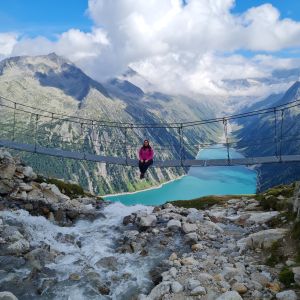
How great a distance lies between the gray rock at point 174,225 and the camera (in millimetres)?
18544

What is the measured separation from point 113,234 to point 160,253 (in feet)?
12.0

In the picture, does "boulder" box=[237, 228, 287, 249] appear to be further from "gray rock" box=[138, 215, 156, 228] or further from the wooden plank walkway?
the wooden plank walkway

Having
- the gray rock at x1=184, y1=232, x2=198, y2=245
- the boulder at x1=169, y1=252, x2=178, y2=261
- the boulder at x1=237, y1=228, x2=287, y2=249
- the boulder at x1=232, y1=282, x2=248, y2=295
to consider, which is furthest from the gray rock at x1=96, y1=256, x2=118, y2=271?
the boulder at x1=232, y1=282, x2=248, y2=295

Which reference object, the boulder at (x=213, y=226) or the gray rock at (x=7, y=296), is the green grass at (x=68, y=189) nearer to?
the boulder at (x=213, y=226)

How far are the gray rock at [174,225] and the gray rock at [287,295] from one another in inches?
331

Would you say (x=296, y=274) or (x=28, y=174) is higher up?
(x=28, y=174)

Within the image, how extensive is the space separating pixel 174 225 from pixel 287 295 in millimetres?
8805

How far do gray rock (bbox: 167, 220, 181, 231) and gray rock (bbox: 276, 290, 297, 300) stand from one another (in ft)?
27.6

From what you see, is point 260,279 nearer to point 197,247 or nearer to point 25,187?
point 197,247

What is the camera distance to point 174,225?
736 inches

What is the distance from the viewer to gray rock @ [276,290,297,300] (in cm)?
1007

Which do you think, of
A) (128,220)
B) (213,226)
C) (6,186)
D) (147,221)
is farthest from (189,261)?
(6,186)

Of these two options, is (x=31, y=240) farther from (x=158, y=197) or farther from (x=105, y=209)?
(x=158, y=197)

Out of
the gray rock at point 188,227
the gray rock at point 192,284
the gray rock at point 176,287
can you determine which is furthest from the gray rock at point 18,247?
the gray rock at point 192,284
